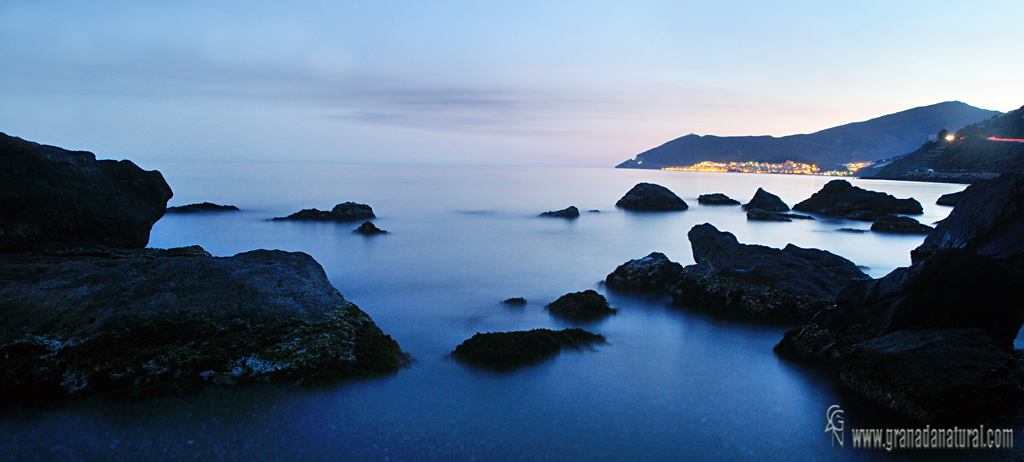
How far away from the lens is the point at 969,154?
89.1 m

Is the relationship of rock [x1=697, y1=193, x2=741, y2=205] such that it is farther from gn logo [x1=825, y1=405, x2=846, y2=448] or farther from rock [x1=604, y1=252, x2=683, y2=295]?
gn logo [x1=825, y1=405, x2=846, y2=448]

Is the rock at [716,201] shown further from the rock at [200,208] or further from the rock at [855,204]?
the rock at [200,208]

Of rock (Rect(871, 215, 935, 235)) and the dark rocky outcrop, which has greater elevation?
the dark rocky outcrop

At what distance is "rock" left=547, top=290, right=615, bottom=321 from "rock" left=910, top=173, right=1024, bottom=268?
786 centimetres

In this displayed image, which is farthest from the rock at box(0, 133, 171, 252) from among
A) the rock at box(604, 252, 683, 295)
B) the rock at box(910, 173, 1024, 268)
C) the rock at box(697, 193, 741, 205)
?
the rock at box(697, 193, 741, 205)

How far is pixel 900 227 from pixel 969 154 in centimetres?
9034

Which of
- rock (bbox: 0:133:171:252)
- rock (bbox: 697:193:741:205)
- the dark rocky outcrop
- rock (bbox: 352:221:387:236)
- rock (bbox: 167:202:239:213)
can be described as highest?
rock (bbox: 0:133:171:252)

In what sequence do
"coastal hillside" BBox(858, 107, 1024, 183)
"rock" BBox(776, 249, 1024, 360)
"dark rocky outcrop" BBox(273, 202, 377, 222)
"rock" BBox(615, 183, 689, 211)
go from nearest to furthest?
"rock" BBox(776, 249, 1024, 360), "dark rocky outcrop" BBox(273, 202, 377, 222), "rock" BBox(615, 183, 689, 211), "coastal hillside" BBox(858, 107, 1024, 183)

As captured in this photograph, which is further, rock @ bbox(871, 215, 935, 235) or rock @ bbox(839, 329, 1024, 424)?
rock @ bbox(871, 215, 935, 235)

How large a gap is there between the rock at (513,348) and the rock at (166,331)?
970 millimetres

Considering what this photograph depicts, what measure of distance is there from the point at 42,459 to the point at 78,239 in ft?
22.6

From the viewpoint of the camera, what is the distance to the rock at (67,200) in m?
9.02

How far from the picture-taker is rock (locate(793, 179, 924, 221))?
31688 millimetres

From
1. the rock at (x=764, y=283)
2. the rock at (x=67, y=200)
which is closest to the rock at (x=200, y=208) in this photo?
the rock at (x=67, y=200)
